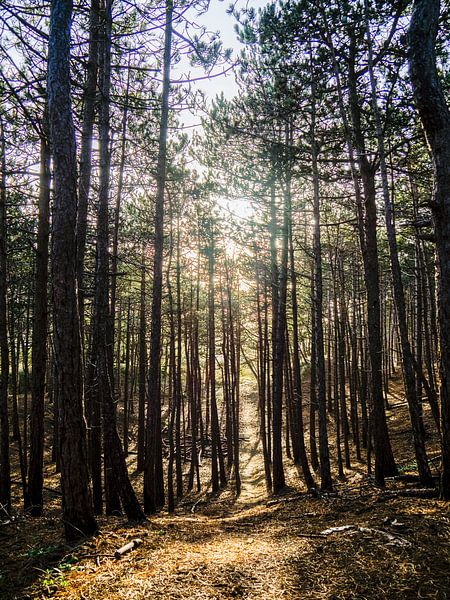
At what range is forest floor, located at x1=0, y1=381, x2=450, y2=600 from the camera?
10.1ft

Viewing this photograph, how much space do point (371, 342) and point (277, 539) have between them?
5413 mm

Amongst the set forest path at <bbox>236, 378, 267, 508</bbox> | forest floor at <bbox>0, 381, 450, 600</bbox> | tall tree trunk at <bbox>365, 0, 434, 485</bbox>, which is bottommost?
forest path at <bbox>236, 378, 267, 508</bbox>

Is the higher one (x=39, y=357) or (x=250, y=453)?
(x=39, y=357)

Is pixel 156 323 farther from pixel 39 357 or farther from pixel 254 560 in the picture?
pixel 254 560

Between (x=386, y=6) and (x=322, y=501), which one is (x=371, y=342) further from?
(x=386, y=6)

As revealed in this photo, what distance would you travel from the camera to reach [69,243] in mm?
4582

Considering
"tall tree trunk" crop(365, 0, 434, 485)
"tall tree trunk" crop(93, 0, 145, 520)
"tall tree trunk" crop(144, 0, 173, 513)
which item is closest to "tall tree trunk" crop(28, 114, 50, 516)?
"tall tree trunk" crop(93, 0, 145, 520)

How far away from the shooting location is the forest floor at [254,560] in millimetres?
3086

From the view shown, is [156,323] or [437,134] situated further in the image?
[156,323]

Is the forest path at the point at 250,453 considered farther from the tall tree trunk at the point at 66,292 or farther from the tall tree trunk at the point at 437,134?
the tall tree trunk at the point at 437,134

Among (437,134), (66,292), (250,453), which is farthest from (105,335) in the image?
(250,453)

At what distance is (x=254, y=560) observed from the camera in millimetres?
3893

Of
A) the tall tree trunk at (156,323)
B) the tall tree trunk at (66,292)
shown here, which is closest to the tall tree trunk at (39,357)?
the tall tree trunk at (156,323)

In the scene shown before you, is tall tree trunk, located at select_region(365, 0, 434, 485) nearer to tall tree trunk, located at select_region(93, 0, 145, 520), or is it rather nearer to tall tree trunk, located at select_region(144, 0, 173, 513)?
tall tree trunk, located at select_region(144, 0, 173, 513)
